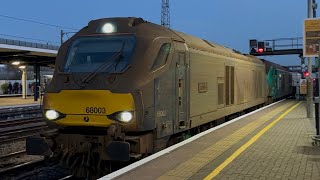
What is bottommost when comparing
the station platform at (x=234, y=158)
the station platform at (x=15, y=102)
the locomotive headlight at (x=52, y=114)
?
the station platform at (x=234, y=158)

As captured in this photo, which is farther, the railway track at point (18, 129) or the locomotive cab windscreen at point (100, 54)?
the railway track at point (18, 129)

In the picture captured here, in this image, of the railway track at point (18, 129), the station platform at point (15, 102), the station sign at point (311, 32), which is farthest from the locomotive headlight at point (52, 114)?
the station platform at point (15, 102)

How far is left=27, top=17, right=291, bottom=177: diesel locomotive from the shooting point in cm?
780

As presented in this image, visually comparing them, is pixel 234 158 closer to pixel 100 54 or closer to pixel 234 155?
pixel 234 155

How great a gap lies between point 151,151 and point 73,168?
1.58 m

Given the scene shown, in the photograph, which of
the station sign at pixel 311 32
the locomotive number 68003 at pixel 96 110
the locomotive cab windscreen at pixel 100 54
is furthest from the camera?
the station sign at pixel 311 32

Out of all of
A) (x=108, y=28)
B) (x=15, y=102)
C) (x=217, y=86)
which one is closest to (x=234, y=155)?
(x=108, y=28)

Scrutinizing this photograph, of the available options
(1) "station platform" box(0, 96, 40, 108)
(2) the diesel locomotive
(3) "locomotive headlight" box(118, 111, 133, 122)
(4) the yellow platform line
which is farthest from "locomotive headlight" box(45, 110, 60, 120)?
(1) "station platform" box(0, 96, 40, 108)

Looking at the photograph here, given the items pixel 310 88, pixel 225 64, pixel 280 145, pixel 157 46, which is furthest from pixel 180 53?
pixel 310 88

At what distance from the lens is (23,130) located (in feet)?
57.9

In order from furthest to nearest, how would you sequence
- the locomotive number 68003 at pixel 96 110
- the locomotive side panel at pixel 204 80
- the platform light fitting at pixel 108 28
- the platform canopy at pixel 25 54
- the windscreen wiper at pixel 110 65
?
the platform canopy at pixel 25 54
the locomotive side panel at pixel 204 80
the platform light fitting at pixel 108 28
the windscreen wiper at pixel 110 65
the locomotive number 68003 at pixel 96 110

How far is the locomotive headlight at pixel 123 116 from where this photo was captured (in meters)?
7.72

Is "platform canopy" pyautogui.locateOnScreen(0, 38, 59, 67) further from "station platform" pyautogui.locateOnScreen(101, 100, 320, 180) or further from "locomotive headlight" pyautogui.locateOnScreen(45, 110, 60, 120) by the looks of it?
"locomotive headlight" pyautogui.locateOnScreen(45, 110, 60, 120)

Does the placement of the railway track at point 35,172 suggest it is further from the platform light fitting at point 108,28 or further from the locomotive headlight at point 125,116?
the platform light fitting at point 108,28
